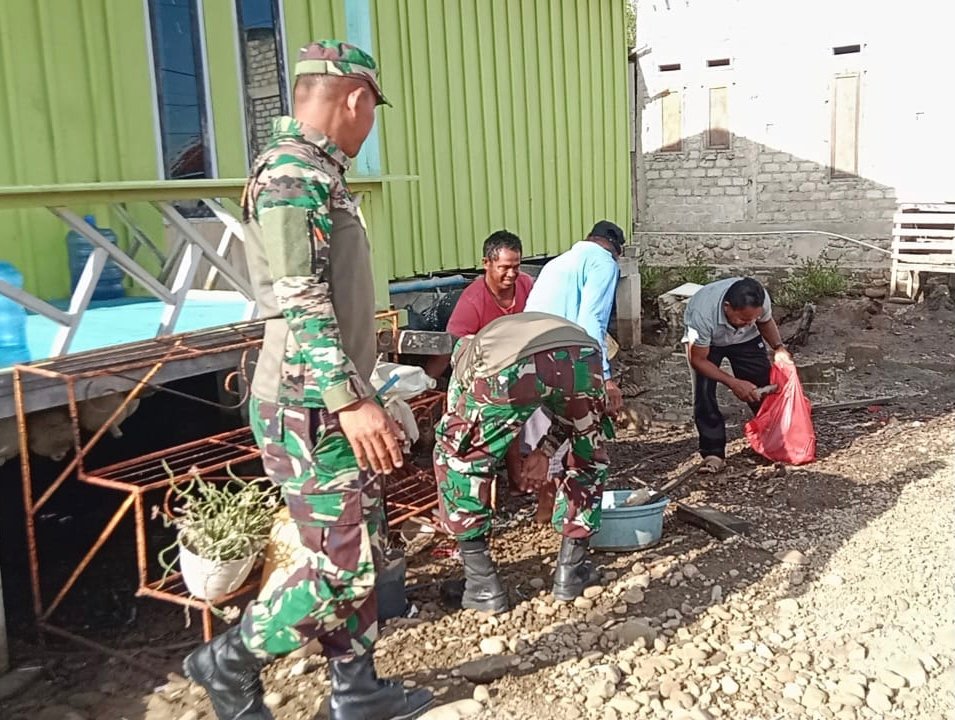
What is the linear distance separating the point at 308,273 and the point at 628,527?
2.53 meters

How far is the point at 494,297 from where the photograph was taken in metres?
5.27

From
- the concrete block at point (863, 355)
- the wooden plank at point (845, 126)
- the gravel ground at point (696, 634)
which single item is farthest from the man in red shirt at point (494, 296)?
the wooden plank at point (845, 126)

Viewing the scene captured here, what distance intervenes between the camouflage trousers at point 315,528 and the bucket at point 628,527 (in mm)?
1938

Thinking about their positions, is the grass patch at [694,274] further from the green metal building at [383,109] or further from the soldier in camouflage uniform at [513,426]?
the soldier in camouflage uniform at [513,426]

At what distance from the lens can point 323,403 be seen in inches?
104

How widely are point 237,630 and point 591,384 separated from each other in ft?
5.78

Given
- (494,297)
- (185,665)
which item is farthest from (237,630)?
(494,297)

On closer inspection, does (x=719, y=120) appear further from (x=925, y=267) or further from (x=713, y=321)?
(x=713, y=321)

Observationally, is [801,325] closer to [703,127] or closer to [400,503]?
[703,127]

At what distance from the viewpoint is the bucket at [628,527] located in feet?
14.6

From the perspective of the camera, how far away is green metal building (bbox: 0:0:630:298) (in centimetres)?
496

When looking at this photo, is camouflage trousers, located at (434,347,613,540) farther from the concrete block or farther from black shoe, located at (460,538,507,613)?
the concrete block

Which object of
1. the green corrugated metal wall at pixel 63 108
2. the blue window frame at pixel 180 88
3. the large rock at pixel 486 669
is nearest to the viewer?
the large rock at pixel 486 669

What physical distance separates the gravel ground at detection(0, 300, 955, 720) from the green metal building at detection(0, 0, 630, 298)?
2282 millimetres
